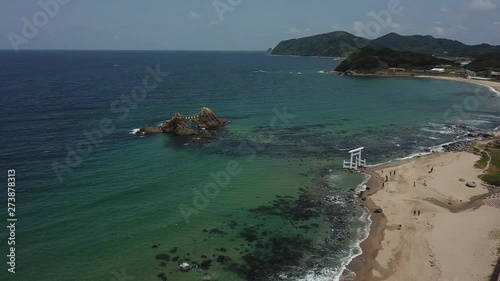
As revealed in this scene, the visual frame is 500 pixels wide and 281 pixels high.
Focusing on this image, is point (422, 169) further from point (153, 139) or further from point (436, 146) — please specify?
point (153, 139)

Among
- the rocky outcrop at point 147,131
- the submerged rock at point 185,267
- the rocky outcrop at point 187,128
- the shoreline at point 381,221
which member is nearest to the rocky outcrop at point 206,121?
the rocky outcrop at point 187,128

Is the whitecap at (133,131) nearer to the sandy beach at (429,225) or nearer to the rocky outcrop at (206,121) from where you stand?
the rocky outcrop at (206,121)

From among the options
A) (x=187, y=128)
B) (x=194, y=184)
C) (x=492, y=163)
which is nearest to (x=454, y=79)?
(x=492, y=163)

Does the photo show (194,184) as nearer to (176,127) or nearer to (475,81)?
(176,127)

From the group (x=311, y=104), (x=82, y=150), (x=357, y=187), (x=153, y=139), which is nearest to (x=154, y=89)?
(x=311, y=104)

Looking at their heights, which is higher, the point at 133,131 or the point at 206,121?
the point at 206,121

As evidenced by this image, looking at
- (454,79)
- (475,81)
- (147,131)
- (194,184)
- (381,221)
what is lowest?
(381,221)
